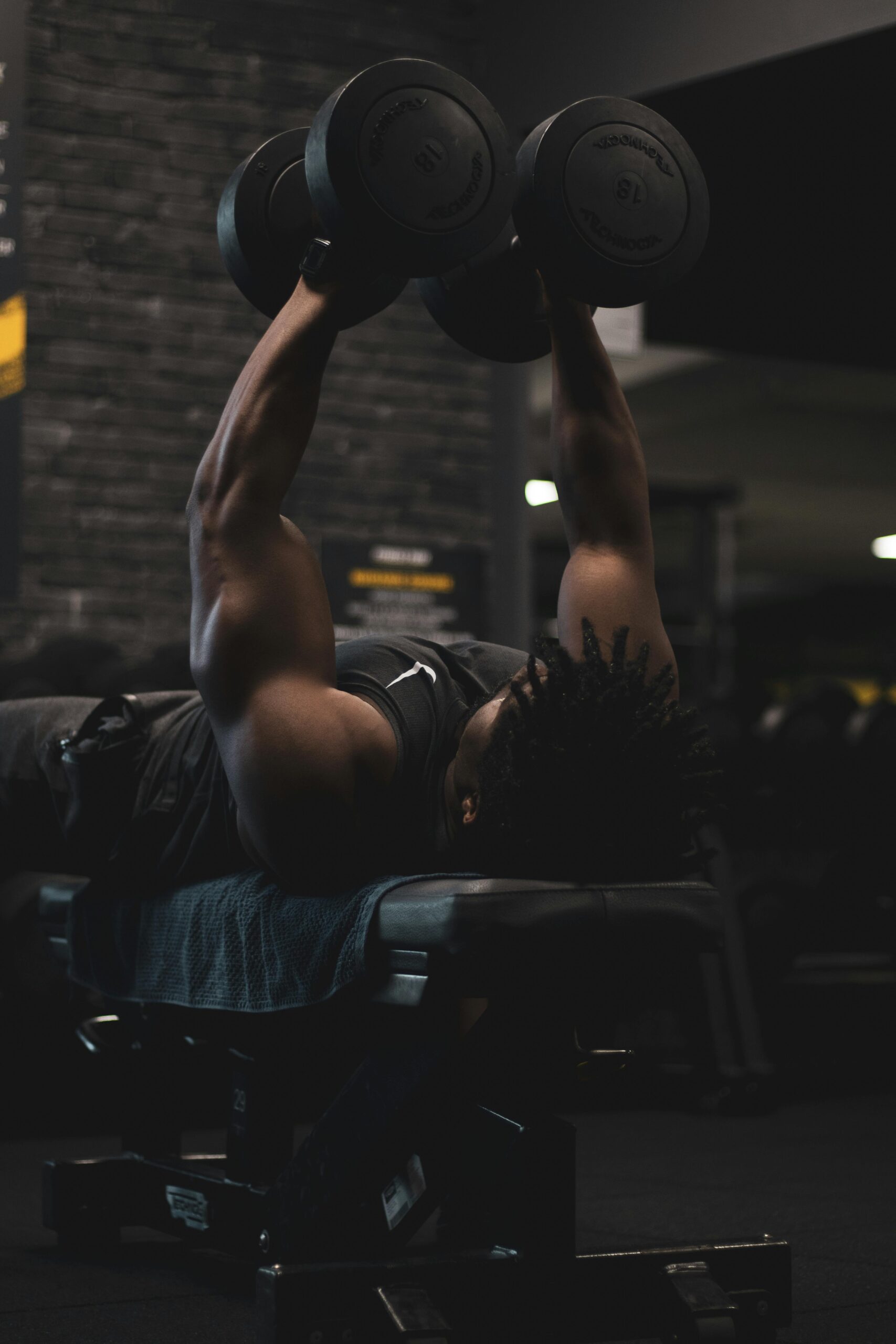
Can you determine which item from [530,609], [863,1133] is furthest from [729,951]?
[530,609]

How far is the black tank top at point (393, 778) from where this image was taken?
1716mm

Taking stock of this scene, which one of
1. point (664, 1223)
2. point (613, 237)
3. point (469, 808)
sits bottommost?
point (664, 1223)

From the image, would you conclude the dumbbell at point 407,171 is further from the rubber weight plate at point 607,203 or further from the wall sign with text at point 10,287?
the wall sign with text at point 10,287

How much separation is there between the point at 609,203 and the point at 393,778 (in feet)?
2.14

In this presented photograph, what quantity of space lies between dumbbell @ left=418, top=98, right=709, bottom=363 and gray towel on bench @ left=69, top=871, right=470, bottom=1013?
0.68 metres

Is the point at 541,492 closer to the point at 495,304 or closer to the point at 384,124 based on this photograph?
the point at 495,304

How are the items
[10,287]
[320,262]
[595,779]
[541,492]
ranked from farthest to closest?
[541,492]
[10,287]
[320,262]
[595,779]

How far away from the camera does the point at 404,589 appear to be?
430 cm

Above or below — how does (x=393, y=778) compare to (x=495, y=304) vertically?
below

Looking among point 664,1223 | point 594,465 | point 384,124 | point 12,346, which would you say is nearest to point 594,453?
point 594,465

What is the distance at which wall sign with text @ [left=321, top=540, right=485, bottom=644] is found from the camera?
13.9ft

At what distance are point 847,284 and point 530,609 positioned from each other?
1566 mm

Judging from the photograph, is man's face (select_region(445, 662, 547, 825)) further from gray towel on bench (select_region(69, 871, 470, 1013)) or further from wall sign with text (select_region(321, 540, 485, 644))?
wall sign with text (select_region(321, 540, 485, 644))

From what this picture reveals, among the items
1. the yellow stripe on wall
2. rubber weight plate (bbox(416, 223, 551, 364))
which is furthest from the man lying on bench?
the yellow stripe on wall
